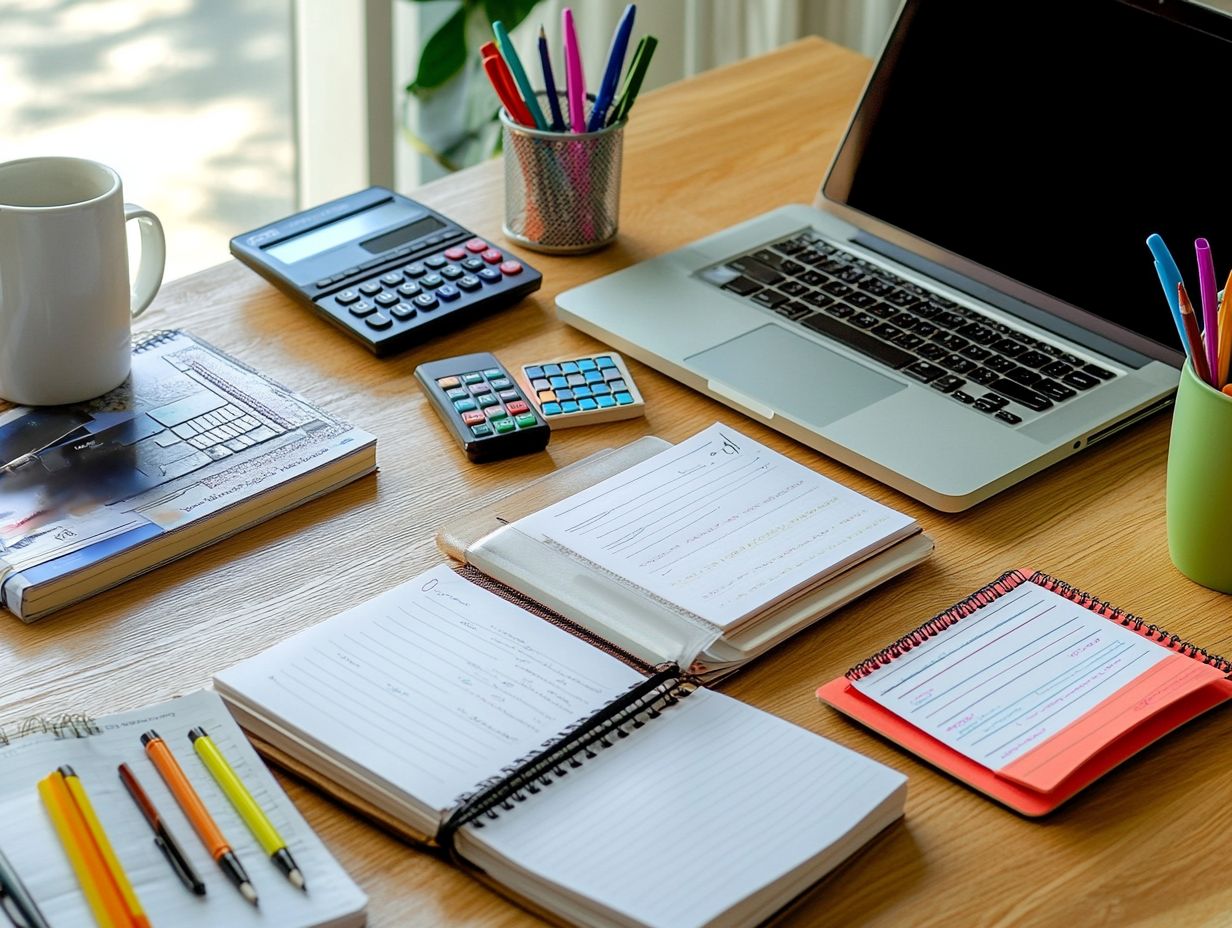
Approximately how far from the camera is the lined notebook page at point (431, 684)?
68 centimetres

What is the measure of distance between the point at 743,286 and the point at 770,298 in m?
0.03

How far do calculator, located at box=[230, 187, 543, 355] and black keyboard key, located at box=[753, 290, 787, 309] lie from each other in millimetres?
164

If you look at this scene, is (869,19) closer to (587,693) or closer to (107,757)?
(587,693)

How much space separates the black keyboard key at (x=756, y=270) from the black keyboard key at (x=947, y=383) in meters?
0.17

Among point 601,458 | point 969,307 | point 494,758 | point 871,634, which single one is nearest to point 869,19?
point 969,307

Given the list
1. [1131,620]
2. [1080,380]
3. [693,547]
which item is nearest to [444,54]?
[1080,380]

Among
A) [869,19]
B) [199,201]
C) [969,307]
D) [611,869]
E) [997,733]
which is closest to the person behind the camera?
[611,869]

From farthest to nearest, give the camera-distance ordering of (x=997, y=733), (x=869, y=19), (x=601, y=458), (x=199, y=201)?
(x=199, y=201)
(x=869, y=19)
(x=601, y=458)
(x=997, y=733)

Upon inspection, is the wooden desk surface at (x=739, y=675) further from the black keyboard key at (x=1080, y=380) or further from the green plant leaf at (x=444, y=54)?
the green plant leaf at (x=444, y=54)

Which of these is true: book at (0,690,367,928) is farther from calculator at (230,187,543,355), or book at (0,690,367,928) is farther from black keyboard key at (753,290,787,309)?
black keyboard key at (753,290,787,309)

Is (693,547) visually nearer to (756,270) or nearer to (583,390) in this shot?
(583,390)

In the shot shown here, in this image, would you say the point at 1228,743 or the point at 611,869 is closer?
the point at 611,869

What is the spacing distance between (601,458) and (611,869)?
0.35 m

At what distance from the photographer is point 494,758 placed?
0.68 m
